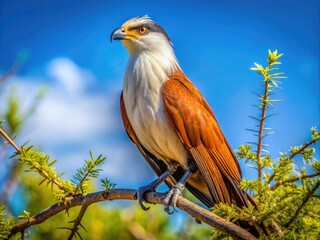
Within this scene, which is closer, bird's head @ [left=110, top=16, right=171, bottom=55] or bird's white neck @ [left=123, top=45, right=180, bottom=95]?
bird's white neck @ [left=123, top=45, right=180, bottom=95]

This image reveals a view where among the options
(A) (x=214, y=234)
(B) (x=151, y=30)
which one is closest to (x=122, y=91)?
(B) (x=151, y=30)

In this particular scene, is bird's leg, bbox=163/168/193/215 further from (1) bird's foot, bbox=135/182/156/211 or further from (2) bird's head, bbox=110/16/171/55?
(2) bird's head, bbox=110/16/171/55

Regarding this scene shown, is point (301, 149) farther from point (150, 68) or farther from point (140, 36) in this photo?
point (140, 36)

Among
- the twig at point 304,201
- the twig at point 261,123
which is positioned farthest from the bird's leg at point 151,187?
the twig at point 304,201

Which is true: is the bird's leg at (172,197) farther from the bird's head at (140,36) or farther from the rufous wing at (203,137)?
the bird's head at (140,36)

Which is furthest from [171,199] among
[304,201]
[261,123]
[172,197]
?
[304,201]

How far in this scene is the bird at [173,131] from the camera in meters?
3.27

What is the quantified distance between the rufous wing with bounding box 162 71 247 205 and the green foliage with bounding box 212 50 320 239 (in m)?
0.63

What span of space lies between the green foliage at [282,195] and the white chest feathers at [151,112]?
0.94 meters

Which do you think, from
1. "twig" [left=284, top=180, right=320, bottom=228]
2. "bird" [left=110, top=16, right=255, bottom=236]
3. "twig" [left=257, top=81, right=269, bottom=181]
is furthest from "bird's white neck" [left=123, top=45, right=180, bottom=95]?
"twig" [left=284, top=180, right=320, bottom=228]

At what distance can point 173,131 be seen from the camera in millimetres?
3445

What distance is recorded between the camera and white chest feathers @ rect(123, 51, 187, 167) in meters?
3.46

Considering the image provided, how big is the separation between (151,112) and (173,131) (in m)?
0.19

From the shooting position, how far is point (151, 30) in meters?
4.06
